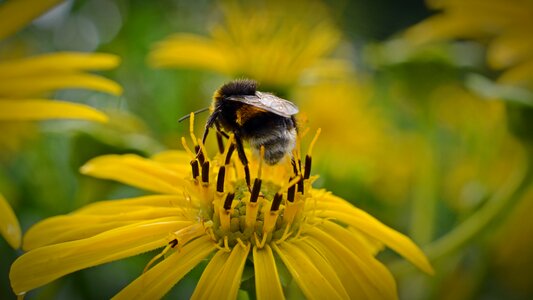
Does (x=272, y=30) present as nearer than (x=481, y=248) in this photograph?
No

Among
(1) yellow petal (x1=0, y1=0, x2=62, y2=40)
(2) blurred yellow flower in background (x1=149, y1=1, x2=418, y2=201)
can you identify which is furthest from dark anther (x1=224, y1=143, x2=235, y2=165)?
(1) yellow petal (x1=0, y1=0, x2=62, y2=40)

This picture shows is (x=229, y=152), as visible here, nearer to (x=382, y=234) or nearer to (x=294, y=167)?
(x=294, y=167)

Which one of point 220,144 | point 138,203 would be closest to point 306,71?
point 220,144

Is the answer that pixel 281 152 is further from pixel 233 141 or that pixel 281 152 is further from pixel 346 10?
pixel 346 10

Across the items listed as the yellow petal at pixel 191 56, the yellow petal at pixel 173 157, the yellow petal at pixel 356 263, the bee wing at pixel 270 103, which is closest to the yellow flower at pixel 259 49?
the yellow petal at pixel 191 56

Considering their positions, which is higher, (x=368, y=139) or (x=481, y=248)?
(x=368, y=139)

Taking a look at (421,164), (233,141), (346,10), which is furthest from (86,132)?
(346,10)

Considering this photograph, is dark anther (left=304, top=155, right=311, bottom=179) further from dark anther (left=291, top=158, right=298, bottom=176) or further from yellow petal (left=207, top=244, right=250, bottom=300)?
yellow petal (left=207, top=244, right=250, bottom=300)
